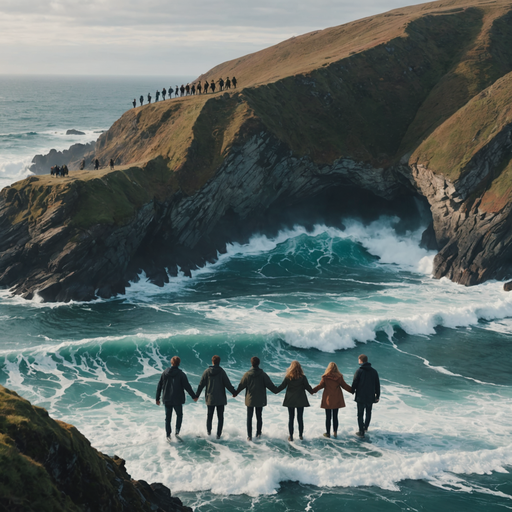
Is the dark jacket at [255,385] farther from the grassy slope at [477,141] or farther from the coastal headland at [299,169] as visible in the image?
the grassy slope at [477,141]

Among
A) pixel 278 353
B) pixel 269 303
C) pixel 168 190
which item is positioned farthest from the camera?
pixel 168 190

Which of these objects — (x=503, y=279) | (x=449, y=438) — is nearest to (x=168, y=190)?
(x=503, y=279)

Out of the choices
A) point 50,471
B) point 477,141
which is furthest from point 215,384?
point 477,141

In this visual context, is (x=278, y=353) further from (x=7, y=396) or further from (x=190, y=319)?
(x=7, y=396)

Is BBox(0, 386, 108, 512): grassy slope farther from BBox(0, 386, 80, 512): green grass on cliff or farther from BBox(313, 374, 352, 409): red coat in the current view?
BBox(313, 374, 352, 409): red coat

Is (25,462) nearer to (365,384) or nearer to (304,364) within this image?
(365,384)
